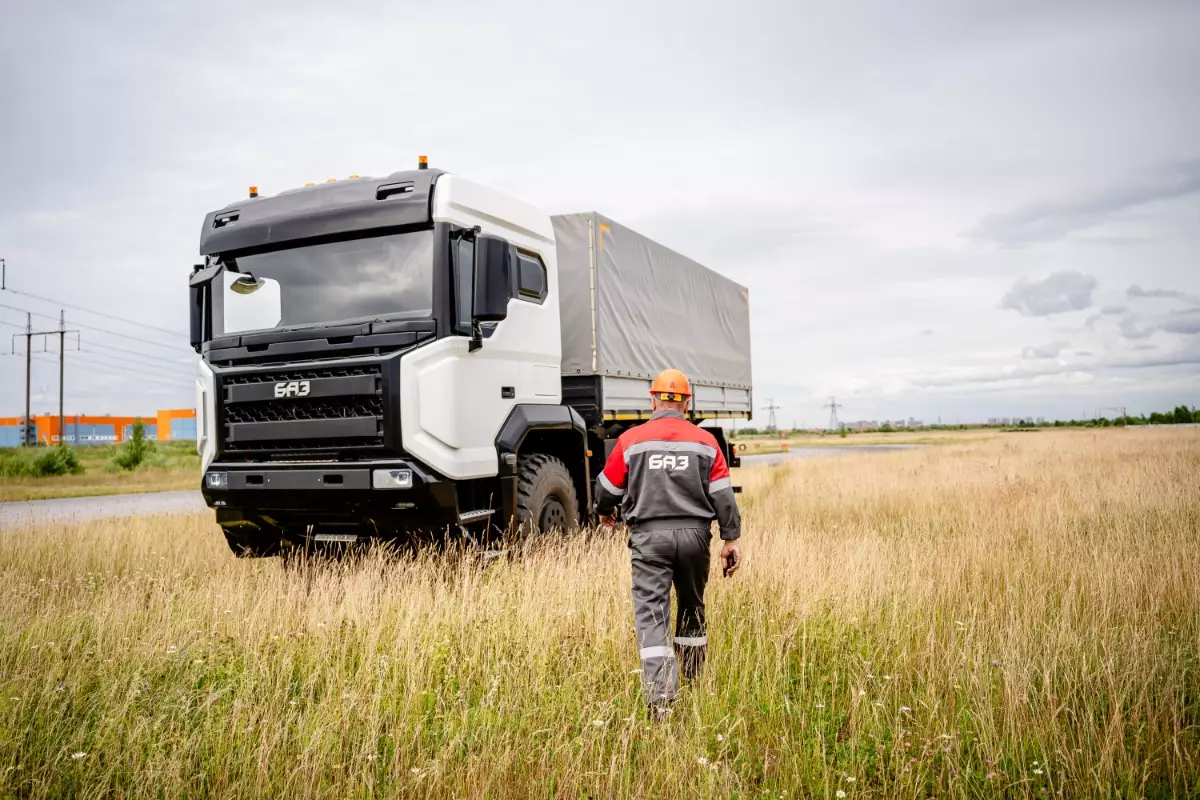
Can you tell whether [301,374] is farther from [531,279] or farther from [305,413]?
[531,279]

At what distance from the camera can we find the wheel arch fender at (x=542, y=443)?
6.95 m

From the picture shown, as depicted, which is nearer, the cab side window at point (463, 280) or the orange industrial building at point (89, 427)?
the cab side window at point (463, 280)

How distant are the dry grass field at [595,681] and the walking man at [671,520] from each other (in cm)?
32

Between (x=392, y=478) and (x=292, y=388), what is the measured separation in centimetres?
116

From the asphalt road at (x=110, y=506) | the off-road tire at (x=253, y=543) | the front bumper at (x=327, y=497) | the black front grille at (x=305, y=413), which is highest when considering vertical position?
the black front grille at (x=305, y=413)

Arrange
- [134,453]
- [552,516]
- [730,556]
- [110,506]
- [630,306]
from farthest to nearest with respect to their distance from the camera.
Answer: [134,453]
[110,506]
[630,306]
[552,516]
[730,556]

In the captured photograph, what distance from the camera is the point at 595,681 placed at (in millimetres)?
4523

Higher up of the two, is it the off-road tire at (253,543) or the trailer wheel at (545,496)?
the trailer wheel at (545,496)

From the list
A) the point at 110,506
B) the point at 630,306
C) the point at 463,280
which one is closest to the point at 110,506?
the point at 110,506

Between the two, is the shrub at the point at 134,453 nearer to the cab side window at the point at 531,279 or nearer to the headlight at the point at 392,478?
the cab side window at the point at 531,279

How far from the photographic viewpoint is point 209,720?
3861 mm

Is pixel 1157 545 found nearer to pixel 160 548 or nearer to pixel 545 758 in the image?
pixel 545 758

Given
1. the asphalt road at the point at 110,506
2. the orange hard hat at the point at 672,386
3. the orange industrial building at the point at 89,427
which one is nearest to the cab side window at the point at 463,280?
the orange hard hat at the point at 672,386

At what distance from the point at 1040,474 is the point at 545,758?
49.4ft
